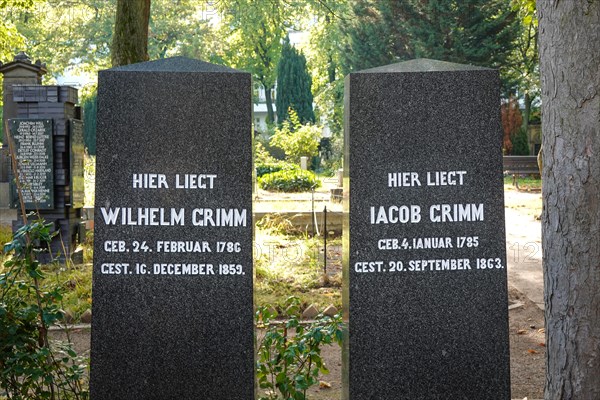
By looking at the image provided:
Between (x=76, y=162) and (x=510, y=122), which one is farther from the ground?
(x=510, y=122)

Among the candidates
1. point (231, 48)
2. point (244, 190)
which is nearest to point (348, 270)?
point (244, 190)

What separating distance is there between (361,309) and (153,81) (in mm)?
1716

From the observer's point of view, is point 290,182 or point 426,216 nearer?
point 426,216

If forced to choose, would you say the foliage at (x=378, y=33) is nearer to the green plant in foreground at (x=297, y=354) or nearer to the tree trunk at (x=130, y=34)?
the tree trunk at (x=130, y=34)

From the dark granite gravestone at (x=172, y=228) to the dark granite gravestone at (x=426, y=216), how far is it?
63cm

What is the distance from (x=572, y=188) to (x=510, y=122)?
109 feet

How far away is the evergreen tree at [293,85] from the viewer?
1960 inches

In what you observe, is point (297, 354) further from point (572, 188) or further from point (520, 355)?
point (520, 355)

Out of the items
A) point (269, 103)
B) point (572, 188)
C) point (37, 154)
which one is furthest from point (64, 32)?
point (572, 188)

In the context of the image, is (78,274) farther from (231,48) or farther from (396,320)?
(231,48)

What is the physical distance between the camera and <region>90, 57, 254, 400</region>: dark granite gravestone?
4398mm

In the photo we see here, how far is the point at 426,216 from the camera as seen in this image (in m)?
4.39

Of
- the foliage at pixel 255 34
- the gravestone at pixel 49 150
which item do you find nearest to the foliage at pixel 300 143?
the foliage at pixel 255 34

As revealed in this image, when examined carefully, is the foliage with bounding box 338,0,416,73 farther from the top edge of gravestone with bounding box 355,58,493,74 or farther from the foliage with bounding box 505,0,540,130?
the top edge of gravestone with bounding box 355,58,493,74
